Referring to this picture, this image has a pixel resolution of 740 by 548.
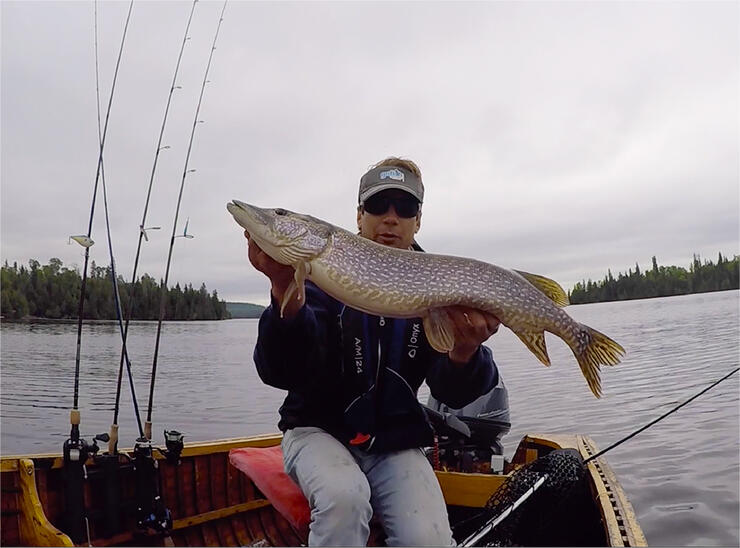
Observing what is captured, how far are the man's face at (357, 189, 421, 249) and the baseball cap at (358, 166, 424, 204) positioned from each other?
43mm

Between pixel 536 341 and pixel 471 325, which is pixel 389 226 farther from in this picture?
pixel 536 341

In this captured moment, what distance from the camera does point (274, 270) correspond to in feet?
7.64

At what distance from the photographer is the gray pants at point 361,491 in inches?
84.0

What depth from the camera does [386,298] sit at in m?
2.33

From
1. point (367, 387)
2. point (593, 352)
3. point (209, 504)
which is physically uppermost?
point (593, 352)

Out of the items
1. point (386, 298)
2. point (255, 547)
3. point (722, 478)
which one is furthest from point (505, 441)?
point (386, 298)

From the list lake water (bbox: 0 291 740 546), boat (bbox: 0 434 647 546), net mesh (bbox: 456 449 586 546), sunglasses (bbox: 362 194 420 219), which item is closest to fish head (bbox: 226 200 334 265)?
sunglasses (bbox: 362 194 420 219)

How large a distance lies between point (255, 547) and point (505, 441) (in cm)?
529

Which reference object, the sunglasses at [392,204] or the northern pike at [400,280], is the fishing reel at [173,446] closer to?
the northern pike at [400,280]

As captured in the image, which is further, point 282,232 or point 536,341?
point 536,341

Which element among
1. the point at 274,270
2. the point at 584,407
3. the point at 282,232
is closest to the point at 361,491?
the point at 274,270

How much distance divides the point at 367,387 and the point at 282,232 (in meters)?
0.80

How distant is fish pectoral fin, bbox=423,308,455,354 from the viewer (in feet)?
7.70

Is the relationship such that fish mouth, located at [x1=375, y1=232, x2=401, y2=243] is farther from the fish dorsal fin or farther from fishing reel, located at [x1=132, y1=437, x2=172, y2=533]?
fishing reel, located at [x1=132, y1=437, x2=172, y2=533]
